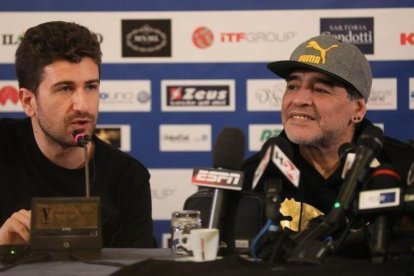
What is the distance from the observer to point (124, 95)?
3.42 metres

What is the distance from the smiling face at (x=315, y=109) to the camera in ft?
7.44

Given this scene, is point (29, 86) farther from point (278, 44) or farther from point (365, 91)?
point (278, 44)

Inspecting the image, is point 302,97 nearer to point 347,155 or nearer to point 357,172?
point 347,155

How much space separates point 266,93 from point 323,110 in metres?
1.11

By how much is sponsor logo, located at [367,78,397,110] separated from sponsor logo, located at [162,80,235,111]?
0.60 m

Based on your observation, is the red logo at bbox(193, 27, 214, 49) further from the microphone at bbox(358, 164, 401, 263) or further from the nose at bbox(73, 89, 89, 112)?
the microphone at bbox(358, 164, 401, 263)

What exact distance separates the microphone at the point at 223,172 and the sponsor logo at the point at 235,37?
2051 millimetres

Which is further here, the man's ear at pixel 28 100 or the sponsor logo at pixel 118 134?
the sponsor logo at pixel 118 134

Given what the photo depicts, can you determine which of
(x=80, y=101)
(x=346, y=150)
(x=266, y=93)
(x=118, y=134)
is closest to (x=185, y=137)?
(x=118, y=134)

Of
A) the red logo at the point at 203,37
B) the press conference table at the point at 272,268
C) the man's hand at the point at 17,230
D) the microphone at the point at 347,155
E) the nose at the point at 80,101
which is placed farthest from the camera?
the red logo at the point at 203,37

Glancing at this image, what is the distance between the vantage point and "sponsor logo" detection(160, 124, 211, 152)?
340 cm

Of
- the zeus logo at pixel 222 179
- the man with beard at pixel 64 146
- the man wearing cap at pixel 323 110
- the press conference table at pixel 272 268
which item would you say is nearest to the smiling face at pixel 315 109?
the man wearing cap at pixel 323 110

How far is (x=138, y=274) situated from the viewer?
3.92ft

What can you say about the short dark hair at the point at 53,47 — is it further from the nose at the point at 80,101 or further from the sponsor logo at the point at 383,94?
the sponsor logo at the point at 383,94
